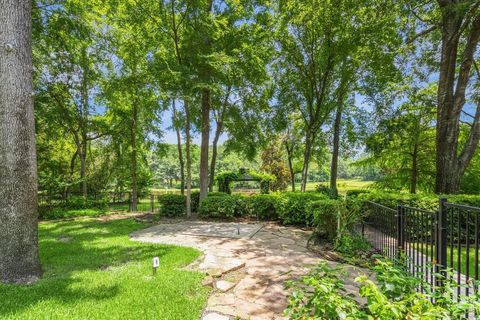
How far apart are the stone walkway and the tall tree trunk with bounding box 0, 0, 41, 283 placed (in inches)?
97.7

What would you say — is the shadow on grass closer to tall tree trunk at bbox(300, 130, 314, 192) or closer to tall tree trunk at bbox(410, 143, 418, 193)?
tall tree trunk at bbox(300, 130, 314, 192)

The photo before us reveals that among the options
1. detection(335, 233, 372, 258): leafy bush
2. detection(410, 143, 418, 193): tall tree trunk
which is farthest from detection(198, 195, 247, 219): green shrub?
detection(410, 143, 418, 193): tall tree trunk

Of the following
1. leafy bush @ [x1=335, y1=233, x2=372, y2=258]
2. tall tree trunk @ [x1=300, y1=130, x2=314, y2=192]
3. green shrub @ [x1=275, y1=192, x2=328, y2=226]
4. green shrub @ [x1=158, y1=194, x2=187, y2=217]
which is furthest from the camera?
tall tree trunk @ [x1=300, y1=130, x2=314, y2=192]

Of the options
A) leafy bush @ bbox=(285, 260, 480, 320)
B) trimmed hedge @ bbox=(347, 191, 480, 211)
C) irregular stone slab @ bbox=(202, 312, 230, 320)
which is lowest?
irregular stone slab @ bbox=(202, 312, 230, 320)

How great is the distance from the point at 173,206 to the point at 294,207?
4.59 meters

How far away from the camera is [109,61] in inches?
463

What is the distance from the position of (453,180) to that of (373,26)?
5.69m

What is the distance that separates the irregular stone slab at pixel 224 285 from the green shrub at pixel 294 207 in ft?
14.3

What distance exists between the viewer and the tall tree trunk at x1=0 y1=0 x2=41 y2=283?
10.8 ft

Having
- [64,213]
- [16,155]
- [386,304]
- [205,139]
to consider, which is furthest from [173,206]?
[386,304]

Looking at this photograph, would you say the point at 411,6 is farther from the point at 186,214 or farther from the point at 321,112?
the point at 186,214

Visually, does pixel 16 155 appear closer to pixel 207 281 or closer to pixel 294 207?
pixel 207 281

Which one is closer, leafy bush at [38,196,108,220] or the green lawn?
the green lawn

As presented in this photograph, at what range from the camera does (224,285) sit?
324cm
